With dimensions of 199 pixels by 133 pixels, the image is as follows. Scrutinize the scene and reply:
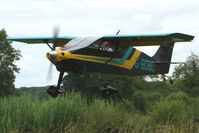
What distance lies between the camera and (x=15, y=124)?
430 inches

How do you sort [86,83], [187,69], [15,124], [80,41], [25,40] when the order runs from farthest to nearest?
[187,69]
[86,83]
[25,40]
[80,41]
[15,124]

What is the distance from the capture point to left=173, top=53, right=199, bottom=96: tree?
172 feet

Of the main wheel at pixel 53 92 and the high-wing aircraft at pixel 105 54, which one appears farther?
the main wheel at pixel 53 92

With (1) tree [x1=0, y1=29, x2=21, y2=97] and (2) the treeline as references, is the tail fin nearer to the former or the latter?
(2) the treeline

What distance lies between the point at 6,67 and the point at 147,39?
927 inches

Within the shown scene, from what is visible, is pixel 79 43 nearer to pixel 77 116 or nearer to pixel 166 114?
pixel 77 116

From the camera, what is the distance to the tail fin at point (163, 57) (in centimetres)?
1656

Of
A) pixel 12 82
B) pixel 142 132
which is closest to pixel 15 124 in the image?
pixel 142 132

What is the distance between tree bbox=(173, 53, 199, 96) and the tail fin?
35.0m

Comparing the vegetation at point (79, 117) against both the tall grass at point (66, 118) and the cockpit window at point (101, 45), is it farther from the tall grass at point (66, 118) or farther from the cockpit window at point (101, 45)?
the cockpit window at point (101, 45)

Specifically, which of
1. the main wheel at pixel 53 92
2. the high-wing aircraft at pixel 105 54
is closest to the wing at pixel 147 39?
the high-wing aircraft at pixel 105 54

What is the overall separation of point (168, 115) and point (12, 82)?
23.8 meters

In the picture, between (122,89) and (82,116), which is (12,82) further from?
(82,116)

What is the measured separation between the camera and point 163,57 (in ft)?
60.6
